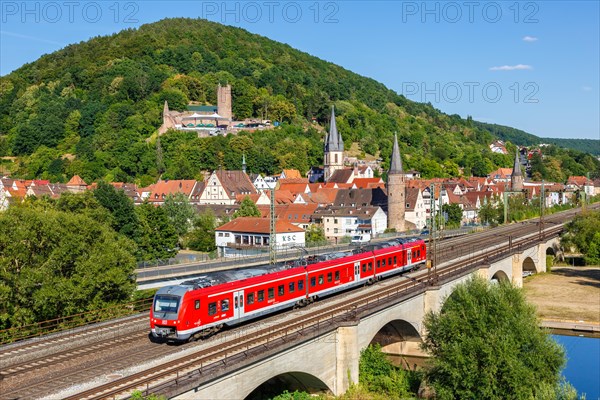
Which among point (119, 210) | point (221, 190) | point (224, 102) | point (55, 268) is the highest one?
point (224, 102)

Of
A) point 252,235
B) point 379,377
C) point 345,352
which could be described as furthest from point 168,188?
point 345,352

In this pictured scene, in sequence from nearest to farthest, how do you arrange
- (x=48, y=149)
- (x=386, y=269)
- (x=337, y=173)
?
(x=386, y=269), (x=337, y=173), (x=48, y=149)

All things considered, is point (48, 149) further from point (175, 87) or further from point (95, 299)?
point (95, 299)

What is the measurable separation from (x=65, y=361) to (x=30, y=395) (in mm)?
3656

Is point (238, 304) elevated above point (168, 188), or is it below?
below

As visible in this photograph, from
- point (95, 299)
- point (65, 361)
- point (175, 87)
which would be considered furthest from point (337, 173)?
point (65, 361)

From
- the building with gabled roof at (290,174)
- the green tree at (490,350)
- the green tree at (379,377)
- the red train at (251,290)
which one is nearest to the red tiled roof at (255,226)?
the red train at (251,290)

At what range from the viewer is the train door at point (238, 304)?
84.4ft

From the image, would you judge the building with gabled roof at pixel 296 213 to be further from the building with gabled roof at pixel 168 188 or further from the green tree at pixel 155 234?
the building with gabled roof at pixel 168 188

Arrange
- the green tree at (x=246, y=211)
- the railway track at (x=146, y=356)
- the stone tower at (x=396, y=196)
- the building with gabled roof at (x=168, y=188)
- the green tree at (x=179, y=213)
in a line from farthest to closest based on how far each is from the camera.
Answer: the building with gabled roof at (x=168, y=188)
the stone tower at (x=396, y=196)
the green tree at (x=246, y=211)
the green tree at (x=179, y=213)
the railway track at (x=146, y=356)

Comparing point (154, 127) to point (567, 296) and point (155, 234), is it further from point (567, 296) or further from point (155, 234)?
point (567, 296)

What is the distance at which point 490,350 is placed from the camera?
25984 mm

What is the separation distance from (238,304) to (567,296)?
40.4 meters

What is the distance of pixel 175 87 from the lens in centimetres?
17338
